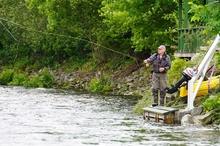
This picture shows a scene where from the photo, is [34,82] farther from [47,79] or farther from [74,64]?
[74,64]

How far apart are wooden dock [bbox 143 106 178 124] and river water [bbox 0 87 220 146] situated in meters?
0.31

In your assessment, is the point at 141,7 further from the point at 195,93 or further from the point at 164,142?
the point at 164,142

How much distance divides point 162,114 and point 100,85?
2248 centimetres

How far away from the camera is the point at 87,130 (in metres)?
16.1

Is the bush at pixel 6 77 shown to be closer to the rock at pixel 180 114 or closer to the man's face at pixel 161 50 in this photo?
the man's face at pixel 161 50

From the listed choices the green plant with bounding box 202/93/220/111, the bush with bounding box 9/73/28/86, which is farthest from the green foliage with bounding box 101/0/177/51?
the green plant with bounding box 202/93/220/111

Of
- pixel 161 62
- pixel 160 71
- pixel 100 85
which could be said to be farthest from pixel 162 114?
pixel 100 85

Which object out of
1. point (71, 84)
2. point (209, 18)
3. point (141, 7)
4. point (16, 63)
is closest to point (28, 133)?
point (209, 18)

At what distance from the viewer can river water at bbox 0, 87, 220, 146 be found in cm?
1391

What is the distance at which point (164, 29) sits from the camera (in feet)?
117

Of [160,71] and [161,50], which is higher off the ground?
[161,50]

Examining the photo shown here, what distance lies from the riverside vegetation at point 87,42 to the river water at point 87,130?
262 cm

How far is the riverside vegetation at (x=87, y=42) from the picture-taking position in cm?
3556

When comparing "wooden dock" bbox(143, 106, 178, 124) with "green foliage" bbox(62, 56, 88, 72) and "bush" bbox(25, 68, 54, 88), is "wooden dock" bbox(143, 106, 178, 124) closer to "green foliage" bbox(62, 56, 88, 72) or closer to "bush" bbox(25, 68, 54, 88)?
"bush" bbox(25, 68, 54, 88)
